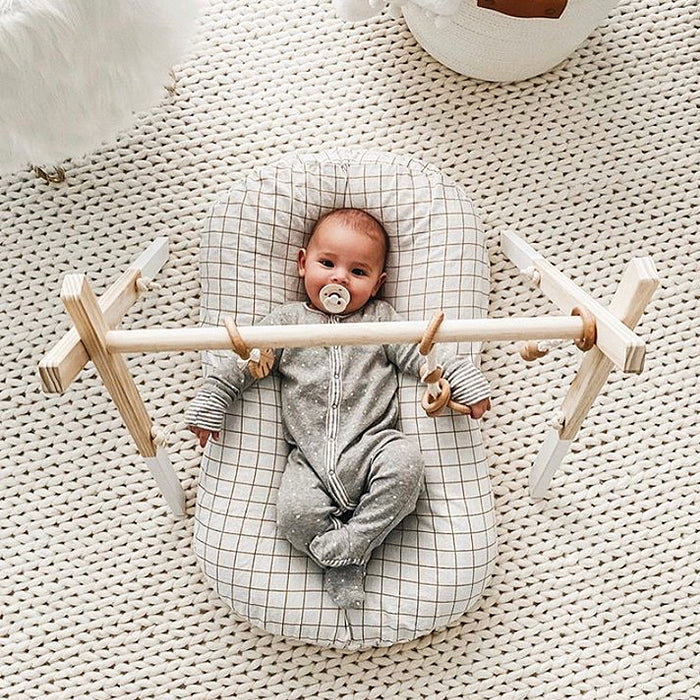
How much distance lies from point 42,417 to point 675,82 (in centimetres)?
123

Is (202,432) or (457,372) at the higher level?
(457,372)

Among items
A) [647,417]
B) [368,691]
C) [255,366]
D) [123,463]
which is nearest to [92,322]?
[255,366]

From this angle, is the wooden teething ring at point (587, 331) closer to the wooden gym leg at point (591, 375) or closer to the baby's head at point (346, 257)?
the wooden gym leg at point (591, 375)

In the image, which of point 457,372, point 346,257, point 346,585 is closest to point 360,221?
point 346,257

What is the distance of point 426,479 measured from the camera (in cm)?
127

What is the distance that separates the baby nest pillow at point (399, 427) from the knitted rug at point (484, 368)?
11 centimetres

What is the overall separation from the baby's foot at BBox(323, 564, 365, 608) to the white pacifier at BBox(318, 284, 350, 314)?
37 cm

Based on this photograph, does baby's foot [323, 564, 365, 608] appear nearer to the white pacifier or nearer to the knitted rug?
the knitted rug

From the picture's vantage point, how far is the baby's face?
128 cm

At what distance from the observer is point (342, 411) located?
1268 mm

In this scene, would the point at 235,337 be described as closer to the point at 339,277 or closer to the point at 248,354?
the point at 248,354

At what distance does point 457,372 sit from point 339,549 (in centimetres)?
30

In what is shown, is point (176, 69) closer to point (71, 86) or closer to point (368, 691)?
point (71, 86)

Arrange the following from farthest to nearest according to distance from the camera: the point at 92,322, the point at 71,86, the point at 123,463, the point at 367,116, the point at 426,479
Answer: the point at 367,116 → the point at 123,463 → the point at 426,479 → the point at 71,86 → the point at 92,322
